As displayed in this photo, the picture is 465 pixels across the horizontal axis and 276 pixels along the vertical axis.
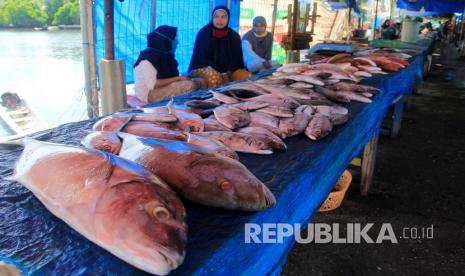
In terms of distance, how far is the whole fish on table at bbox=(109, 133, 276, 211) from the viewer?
1175 millimetres

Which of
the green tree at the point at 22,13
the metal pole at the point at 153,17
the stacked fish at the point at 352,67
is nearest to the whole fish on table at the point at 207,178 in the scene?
the stacked fish at the point at 352,67

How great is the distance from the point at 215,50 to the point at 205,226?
467 cm

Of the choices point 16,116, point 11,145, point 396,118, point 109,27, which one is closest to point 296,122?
point 11,145

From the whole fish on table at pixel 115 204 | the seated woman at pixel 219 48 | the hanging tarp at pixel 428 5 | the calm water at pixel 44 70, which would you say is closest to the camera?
the whole fish on table at pixel 115 204

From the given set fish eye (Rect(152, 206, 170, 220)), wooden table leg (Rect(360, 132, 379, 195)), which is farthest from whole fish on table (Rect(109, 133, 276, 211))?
wooden table leg (Rect(360, 132, 379, 195))

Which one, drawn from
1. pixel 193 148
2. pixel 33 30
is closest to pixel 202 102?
pixel 193 148

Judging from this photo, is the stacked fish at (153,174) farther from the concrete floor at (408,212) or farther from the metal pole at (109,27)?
the concrete floor at (408,212)

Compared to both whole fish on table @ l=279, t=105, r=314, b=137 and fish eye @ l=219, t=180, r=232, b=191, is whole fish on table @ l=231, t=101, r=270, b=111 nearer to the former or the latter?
whole fish on table @ l=279, t=105, r=314, b=137

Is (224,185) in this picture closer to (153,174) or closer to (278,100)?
(153,174)

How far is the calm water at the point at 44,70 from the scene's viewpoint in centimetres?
735

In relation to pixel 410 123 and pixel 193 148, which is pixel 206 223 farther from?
pixel 410 123

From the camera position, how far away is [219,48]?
18.1 feet

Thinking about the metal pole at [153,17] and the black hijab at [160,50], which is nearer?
the black hijab at [160,50]

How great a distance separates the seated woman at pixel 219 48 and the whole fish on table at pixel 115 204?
4339mm
